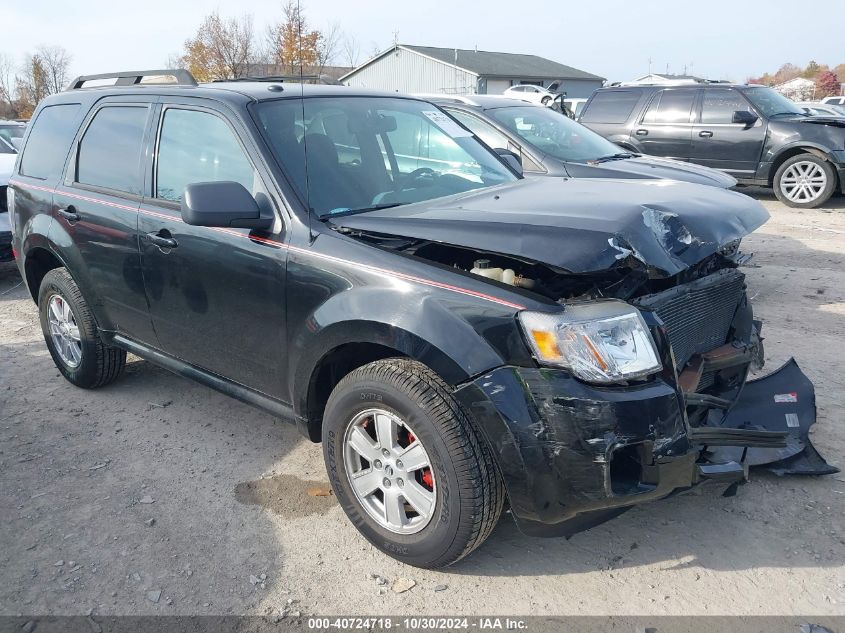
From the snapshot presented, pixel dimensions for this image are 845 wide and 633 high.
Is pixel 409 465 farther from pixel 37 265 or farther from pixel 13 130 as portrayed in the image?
pixel 13 130

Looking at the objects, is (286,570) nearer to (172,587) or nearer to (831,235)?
(172,587)

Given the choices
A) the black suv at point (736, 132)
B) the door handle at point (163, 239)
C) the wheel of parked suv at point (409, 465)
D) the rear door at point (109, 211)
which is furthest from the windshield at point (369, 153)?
the black suv at point (736, 132)

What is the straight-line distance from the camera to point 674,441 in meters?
2.46

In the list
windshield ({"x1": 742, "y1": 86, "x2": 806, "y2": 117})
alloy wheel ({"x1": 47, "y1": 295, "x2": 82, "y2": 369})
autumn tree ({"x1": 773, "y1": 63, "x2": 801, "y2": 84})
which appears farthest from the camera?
autumn tree ({"x1": 773, "y1": 63, "x2": 801, "y2": 84})

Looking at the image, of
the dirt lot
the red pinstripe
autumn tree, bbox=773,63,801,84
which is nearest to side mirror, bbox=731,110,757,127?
the dirt lot

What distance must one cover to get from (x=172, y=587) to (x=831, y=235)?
9.01 m

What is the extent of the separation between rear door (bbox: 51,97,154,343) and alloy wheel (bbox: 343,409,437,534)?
1675 mm

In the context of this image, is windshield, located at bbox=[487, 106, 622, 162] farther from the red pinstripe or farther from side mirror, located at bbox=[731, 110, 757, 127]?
side mirror, located at bbox=[731, 110, 757, 127]

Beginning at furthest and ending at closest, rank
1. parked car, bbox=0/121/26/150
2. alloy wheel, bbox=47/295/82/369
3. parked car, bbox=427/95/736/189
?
parked car, bbox=0/121/26/150, parked car, bbox=427/95/736/189, alloy wheel, bbox=47/295/82/369

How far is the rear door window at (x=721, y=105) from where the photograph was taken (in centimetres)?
1091

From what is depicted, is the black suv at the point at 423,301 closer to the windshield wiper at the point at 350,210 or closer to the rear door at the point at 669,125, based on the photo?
the windshield wiper at the point at 350,210

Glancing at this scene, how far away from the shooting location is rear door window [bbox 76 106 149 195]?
3873mm

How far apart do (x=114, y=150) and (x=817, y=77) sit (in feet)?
242

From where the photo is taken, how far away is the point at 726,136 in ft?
35.8
